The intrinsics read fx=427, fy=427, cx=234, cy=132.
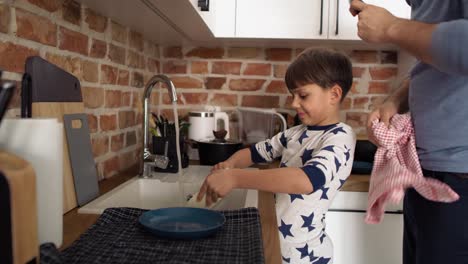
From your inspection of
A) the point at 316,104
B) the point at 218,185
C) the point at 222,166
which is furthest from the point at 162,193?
the point at 316,104

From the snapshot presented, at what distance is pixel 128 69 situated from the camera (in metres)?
1.64

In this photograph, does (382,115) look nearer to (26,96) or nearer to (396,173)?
(396,173)

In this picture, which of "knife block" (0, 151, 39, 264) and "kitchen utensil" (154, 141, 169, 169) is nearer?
"knife block" (0, 151, 39, 264)

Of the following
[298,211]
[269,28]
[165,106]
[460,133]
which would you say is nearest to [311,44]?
[269,28]

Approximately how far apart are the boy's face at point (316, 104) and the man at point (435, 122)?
11.2 inches

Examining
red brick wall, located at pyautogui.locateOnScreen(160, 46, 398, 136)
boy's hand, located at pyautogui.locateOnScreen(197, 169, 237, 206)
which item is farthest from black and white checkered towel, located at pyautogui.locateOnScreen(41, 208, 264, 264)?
red brick wall, located at pyautogui.locateOnScreen(160, 46, 398, 136)

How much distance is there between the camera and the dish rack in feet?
6.23

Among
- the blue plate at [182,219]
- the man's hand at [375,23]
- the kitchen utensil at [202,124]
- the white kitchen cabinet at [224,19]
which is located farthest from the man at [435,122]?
the kitchen utensil at [202,124]

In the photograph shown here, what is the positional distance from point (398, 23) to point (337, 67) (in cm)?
39

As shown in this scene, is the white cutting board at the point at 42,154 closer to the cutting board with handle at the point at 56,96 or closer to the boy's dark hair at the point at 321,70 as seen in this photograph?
the cutting board with handle at the point at 56,96

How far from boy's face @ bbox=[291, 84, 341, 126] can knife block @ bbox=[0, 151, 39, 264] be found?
918 millimetres

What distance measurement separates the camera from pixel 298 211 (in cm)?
123

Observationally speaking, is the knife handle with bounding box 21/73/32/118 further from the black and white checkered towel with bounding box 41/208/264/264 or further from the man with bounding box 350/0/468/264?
the man with bounding box 350/0/468/264

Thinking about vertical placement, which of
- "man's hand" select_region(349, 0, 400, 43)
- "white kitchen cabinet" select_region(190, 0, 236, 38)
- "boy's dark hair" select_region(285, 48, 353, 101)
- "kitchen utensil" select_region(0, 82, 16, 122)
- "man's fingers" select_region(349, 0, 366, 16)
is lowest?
"kitchen utensil" select_region(0, 82, 16, 122)
